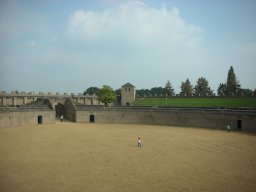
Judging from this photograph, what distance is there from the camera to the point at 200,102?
5947 cm

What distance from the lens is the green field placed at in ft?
170

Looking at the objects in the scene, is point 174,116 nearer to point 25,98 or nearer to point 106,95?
point 106,95

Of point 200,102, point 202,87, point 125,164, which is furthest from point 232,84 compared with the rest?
point 125,164

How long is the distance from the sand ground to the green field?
65.4ft

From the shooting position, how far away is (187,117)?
47.6 m

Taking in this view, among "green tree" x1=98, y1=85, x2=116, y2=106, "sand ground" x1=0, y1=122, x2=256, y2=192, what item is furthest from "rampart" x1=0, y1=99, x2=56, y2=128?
"green tree" x1=98, y1=85, x2=116, y2=106

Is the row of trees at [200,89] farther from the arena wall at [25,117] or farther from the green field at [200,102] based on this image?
Result: the arena wall at [25,117]

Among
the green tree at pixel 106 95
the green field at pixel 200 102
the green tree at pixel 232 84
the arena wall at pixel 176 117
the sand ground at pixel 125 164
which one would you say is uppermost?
the green tree at pixel 232 84

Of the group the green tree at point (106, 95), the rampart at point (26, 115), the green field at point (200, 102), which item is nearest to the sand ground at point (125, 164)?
the rampart at point (26, 115)

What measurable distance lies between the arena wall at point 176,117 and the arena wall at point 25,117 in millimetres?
5866

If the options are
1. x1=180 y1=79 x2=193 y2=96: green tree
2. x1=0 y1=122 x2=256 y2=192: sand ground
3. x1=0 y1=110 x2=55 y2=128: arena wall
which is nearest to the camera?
x1=0 y1=122 x2=256 y2=192: sand ground

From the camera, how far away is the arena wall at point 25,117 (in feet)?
135

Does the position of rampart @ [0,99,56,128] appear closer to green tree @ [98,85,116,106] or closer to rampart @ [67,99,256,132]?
rampart @ [67,99,256,132]

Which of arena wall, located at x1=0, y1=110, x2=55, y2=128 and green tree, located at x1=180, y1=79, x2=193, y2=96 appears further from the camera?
green tree, located at x1=180, y1=79, x2=193, y2=96
